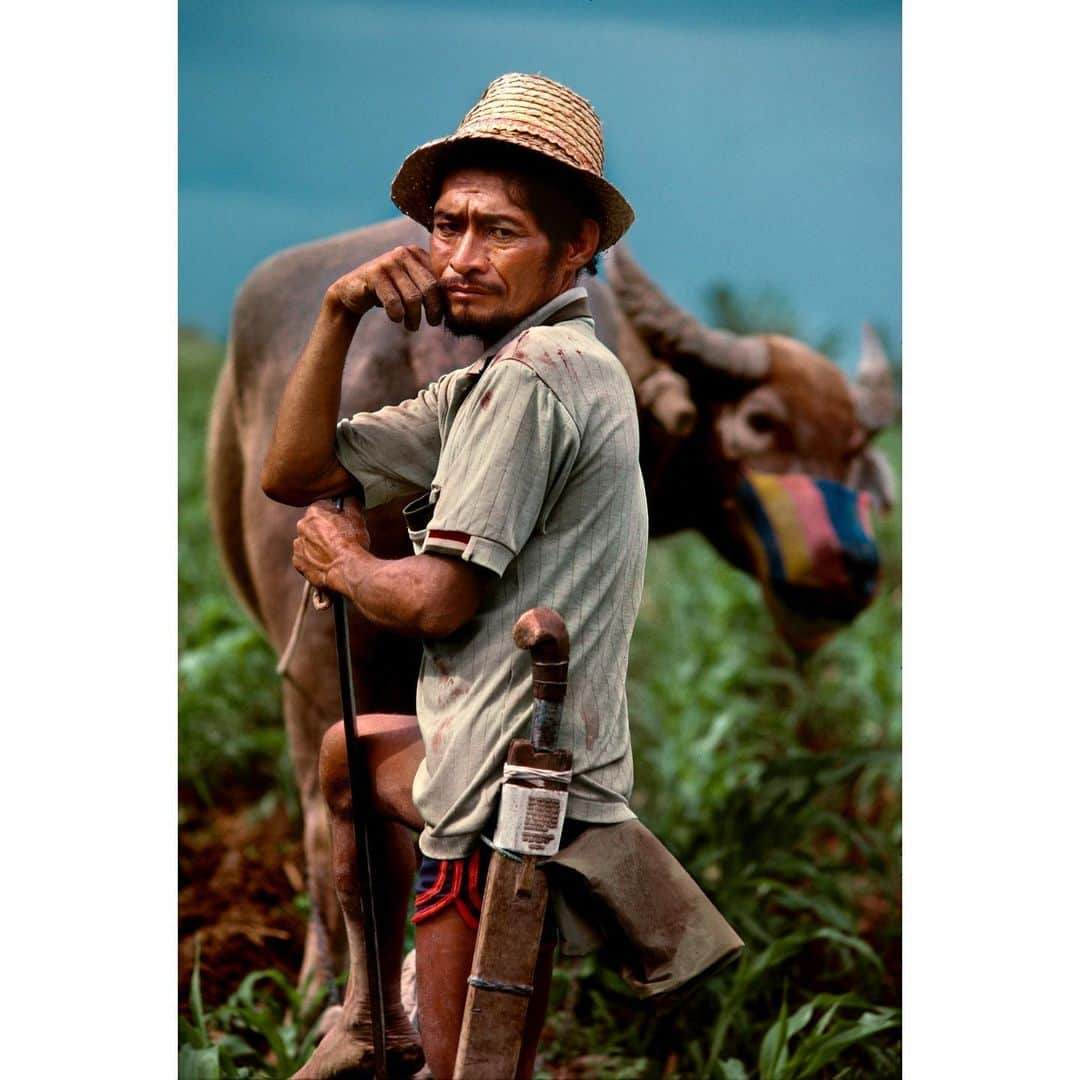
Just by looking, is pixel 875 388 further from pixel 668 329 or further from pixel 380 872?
pixel 380 872

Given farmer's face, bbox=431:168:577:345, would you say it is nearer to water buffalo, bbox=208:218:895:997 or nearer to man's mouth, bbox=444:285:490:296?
man's mouth, bbox=444:285:490:296

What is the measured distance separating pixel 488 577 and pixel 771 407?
78.0 inches

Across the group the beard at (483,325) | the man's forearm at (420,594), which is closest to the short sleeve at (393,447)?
the beard at (483,325)

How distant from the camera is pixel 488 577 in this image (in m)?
2.23

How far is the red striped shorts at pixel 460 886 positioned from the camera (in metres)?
2.26

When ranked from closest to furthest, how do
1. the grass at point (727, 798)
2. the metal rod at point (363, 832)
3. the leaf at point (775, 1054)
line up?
1. the metal rod at point (363, 832)
2. the leaf at point (775, 1054)
3. the grass at point (727, 798)

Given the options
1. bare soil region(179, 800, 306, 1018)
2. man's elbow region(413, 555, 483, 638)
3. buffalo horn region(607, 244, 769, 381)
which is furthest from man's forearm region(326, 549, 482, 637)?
buffalo horn region(607, 244, 769, 381)

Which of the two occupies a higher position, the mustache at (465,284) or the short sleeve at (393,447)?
the mustache at (465,284)

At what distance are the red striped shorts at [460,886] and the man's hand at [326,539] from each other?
1.30ft

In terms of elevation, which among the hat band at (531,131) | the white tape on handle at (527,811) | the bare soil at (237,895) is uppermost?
the hat band at (531,131)

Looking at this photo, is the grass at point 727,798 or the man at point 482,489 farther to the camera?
the grass at point 727,798

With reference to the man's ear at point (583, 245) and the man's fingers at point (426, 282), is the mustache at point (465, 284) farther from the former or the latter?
the man's ear at point (583, 245)

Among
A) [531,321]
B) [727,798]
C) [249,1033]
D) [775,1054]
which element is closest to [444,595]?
[531,321]

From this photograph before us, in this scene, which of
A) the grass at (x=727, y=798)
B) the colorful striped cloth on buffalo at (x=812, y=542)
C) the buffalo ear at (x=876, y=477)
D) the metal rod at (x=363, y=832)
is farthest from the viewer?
the buffalo ear at (x=876, y=477)
